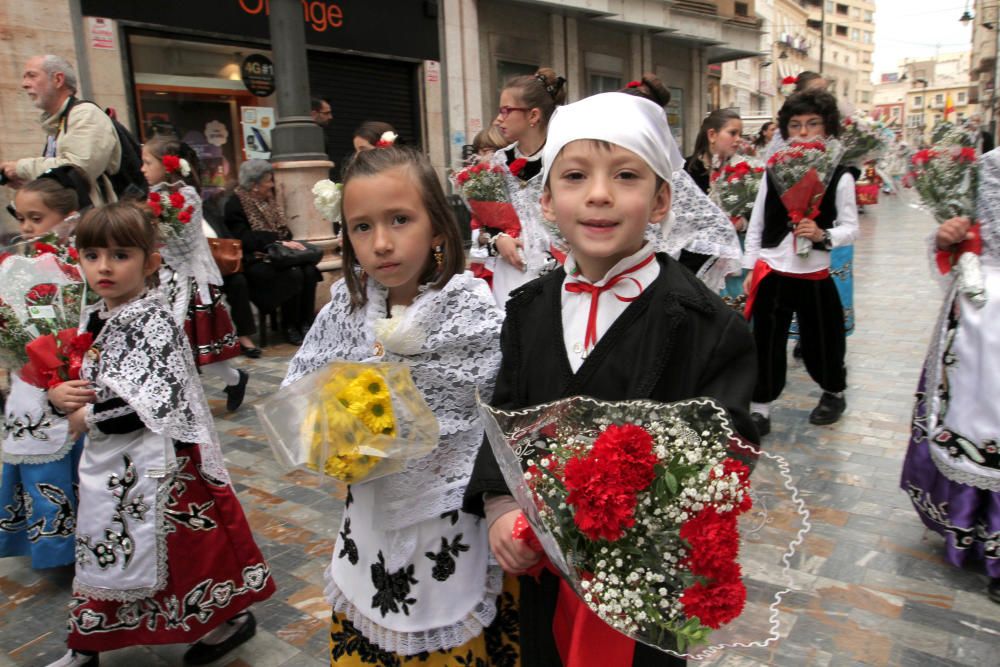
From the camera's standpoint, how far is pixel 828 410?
511 cm

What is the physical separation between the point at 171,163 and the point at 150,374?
365 cm

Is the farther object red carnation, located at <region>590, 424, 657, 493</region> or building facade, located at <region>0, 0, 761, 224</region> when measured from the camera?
building facade, located at <region>0, 0, 761, 224</region>

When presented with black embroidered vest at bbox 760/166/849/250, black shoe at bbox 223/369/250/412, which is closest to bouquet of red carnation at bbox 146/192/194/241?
black shoe at bbox 223/369/250/412

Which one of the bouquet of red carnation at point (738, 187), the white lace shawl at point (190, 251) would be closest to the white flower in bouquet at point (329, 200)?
the white lace shawl at point (190, 251)

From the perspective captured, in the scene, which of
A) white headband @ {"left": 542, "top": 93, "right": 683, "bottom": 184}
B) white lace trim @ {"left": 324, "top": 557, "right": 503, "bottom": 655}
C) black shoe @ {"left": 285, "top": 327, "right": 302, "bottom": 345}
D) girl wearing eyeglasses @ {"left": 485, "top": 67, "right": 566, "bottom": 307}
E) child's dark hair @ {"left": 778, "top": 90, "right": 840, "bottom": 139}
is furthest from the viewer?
black shoe @ {"left": 285, "top": 327, "right": 302, "bottom": 345}

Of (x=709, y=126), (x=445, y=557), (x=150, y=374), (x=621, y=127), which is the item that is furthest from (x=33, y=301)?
(x=709, y=126)

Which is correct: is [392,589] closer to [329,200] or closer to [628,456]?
[628,456]

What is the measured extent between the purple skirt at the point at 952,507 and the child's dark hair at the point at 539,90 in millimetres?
2411

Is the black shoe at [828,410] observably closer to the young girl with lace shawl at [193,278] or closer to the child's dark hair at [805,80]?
the child's dark hair at [805,80]

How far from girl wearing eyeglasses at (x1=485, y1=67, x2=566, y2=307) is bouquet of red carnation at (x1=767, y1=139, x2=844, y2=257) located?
5.01 feet

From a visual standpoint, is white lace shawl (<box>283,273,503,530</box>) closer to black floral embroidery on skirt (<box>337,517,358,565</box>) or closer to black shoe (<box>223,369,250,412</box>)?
black floral embroidery on skirt (<box>337,517,358,565</box>)

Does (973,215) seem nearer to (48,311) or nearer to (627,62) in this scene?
(48,311)

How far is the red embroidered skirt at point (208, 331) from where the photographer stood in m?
5.96

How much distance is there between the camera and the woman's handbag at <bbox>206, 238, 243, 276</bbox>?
6.99 metres
